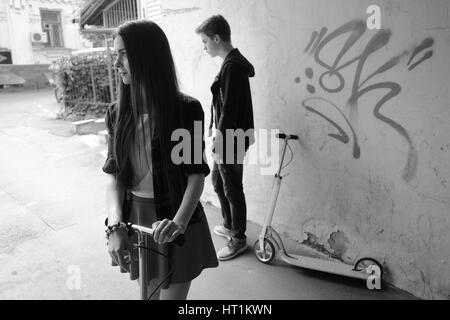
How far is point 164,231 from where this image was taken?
1.41 m

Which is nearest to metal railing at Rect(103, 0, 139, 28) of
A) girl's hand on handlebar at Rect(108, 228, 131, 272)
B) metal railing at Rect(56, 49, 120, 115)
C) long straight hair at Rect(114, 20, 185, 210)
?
metal railing at Rect(56, 49, 120, 115)

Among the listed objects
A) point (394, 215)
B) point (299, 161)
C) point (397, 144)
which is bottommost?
point (394, 215)

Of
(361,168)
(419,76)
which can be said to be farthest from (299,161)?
(419,76)

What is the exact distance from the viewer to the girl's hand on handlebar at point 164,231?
1.40m

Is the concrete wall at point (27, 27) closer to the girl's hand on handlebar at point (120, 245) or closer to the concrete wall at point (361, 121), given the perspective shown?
the concrete wall at point (361, 121)

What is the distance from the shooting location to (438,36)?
2287 millimetres

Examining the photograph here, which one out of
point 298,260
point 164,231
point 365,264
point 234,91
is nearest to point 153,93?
point 164,231

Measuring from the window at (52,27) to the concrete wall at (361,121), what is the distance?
23021 millimetres

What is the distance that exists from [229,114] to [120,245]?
65.4 inches

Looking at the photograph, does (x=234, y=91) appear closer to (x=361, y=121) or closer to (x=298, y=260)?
(x=361, y=121)

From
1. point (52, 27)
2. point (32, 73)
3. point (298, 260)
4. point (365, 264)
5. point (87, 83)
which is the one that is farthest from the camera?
point (52, 27)

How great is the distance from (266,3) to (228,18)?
1.71 ft
